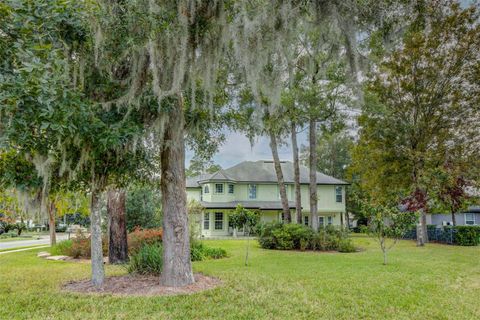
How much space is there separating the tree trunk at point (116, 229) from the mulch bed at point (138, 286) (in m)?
2.99

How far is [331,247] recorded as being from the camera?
1542 centimetres

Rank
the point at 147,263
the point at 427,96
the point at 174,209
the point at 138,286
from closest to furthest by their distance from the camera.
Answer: the point at 138,286 → the point at 174,209 → the point at 147,263 → the point at 427,96

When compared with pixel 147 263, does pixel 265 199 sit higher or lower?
higher

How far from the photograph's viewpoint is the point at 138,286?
6840 millimetres

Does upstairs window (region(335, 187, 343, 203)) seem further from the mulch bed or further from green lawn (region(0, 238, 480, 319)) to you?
the mulch bed

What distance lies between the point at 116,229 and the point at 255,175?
17.1 m

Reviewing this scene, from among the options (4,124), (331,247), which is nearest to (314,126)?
(331,247)

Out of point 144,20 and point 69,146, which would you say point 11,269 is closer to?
point 69,146

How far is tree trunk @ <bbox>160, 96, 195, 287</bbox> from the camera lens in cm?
679

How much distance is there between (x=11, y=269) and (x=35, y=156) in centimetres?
592

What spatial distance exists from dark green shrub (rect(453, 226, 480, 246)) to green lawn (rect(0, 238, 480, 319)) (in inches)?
416

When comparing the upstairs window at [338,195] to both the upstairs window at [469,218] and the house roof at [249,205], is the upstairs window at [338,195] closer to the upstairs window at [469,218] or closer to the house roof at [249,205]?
the house roof at [249,205]

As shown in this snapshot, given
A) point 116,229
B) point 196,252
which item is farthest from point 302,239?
point 116,229

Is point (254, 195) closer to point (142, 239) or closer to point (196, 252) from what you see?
point (142, 239)
